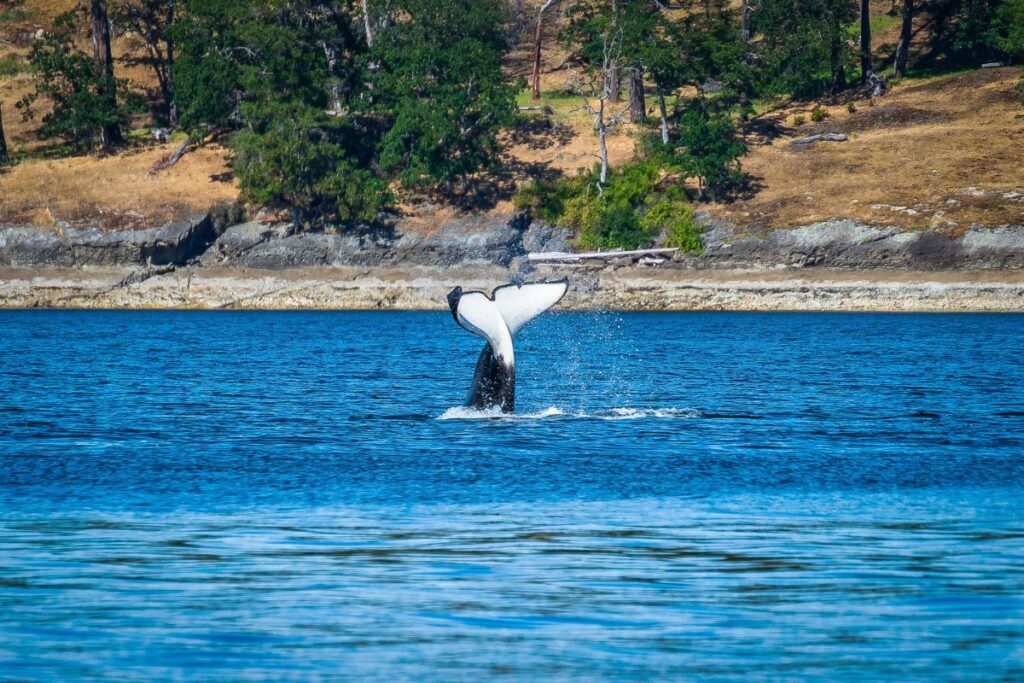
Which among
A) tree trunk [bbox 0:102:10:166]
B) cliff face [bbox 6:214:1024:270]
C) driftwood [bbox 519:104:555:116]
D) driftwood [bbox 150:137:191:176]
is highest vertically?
driftwood [bbox 519:104:555:116]

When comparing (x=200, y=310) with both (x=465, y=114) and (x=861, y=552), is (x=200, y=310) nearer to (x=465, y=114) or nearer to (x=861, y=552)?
(x=465, y=114)

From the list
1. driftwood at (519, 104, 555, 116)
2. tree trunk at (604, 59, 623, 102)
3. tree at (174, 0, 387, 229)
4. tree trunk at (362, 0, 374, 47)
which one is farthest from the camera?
driftwood at (519, 104, 555, 116)

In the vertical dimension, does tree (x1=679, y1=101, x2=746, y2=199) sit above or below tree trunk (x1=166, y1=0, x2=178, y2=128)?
below

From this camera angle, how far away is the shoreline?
80125 millimetres

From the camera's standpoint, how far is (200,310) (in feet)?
283

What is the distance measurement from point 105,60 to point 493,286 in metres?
41.3

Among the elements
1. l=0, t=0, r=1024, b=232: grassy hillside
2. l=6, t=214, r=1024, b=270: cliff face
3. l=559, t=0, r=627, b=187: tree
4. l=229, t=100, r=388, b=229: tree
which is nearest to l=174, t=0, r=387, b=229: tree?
l=229, t=100, r=388, b=229: tree

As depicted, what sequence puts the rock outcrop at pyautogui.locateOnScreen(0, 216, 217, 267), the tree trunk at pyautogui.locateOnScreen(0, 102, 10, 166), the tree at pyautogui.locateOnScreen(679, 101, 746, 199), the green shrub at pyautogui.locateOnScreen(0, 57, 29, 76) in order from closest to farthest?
the rock outcrop at pyautogui.locateOnScreen(0, 216, 217, 267) → the tree at pyautogui.locateOnScreen(679, 101, 746, 199) → the tree trunk at pyautogui.locateOnScreen(0, 102, 10, 166) → the green shrub at pyautogui.locateOnScreen(0, 57, 29, 76)

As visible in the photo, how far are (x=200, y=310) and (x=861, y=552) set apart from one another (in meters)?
74.9

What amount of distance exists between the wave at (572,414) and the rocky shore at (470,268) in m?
51.2

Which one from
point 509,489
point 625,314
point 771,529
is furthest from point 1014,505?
point 625,314

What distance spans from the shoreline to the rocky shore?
9 cm

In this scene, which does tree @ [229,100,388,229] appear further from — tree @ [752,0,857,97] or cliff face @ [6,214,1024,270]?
tree @ [752,0,857,97]

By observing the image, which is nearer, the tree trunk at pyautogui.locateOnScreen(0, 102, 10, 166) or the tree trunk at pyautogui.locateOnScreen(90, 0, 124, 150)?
the tree trunk at pyautogui.locateOnScreen(0, 102, 10, 166)
